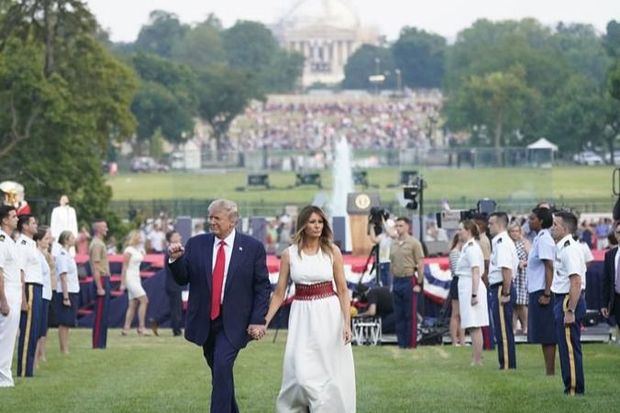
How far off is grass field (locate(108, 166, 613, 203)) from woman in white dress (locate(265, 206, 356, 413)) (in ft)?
148

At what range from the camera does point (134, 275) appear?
3444 centimetres

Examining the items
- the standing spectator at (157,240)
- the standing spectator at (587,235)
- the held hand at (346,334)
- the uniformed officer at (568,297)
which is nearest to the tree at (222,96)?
the standing spectator at (157,240)

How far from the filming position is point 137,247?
34469 millimetres

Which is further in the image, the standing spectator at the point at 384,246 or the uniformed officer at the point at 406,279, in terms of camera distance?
the standing spectator at the point at 384,246

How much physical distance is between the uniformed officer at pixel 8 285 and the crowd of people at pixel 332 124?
5296 inches

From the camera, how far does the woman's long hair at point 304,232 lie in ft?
60.2

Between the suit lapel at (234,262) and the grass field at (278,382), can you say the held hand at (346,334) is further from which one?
the grass field at (278,382)

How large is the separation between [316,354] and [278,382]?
232 inches

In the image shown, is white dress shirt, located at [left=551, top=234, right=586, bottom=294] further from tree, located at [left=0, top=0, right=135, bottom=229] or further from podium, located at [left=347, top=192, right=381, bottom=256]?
tree, located at [left=0, top=0, right=135, bottom=229]

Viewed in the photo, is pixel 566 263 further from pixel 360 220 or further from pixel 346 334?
pixel 360 220

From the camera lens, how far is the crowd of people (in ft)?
545

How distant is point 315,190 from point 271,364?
217 ft

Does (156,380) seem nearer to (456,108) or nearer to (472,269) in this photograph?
(472,269)

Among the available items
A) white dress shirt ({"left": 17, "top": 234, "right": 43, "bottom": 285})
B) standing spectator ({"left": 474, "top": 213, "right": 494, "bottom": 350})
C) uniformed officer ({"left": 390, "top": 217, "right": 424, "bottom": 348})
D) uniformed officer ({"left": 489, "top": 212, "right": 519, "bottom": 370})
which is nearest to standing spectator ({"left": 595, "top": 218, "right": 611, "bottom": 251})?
uniformed officer ({"left": 390, "top": 217, "right": 424, "bottom": 348})
